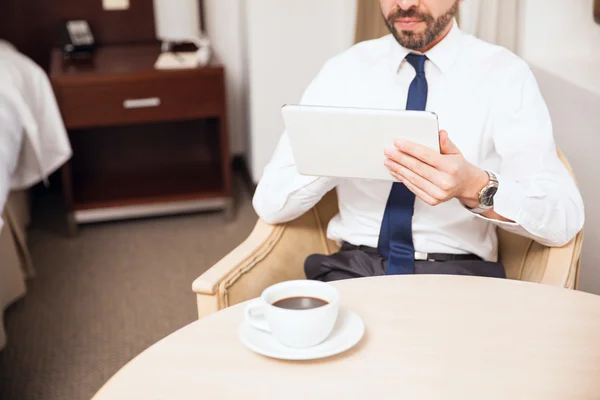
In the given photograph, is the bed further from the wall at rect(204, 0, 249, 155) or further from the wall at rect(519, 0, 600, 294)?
the wall at rect(519, 0, 600, 294)

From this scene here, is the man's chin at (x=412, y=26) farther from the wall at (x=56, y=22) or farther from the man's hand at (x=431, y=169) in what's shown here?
the wall at (x=56, y=22)

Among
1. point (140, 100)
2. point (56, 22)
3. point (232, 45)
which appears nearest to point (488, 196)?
point (140, 100)

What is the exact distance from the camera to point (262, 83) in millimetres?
3195

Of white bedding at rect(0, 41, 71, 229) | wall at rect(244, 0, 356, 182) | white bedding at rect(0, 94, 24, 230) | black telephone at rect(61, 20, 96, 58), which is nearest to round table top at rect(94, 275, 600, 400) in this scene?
white bedding at rect(0, 94, 24, 230)

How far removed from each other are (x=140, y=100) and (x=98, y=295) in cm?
76

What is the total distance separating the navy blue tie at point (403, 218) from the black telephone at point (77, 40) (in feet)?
6.42

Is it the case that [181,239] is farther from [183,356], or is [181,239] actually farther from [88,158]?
[183,356]

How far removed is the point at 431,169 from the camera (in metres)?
1.18

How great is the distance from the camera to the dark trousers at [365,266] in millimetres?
1516

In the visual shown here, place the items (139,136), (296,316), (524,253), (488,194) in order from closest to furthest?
(296,316) → (488,194) → (524,253) → (139,136)

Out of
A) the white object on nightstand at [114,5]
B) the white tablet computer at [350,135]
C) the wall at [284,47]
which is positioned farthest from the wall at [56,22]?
the white tablet computer at [350,135]

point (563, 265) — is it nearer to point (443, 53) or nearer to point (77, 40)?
point (443, 53)

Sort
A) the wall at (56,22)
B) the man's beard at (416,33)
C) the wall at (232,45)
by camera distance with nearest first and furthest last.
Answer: the man's beard at (416,33)
the wall at (56,22)
the wall at (232,45)

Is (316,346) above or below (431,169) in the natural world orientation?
below
